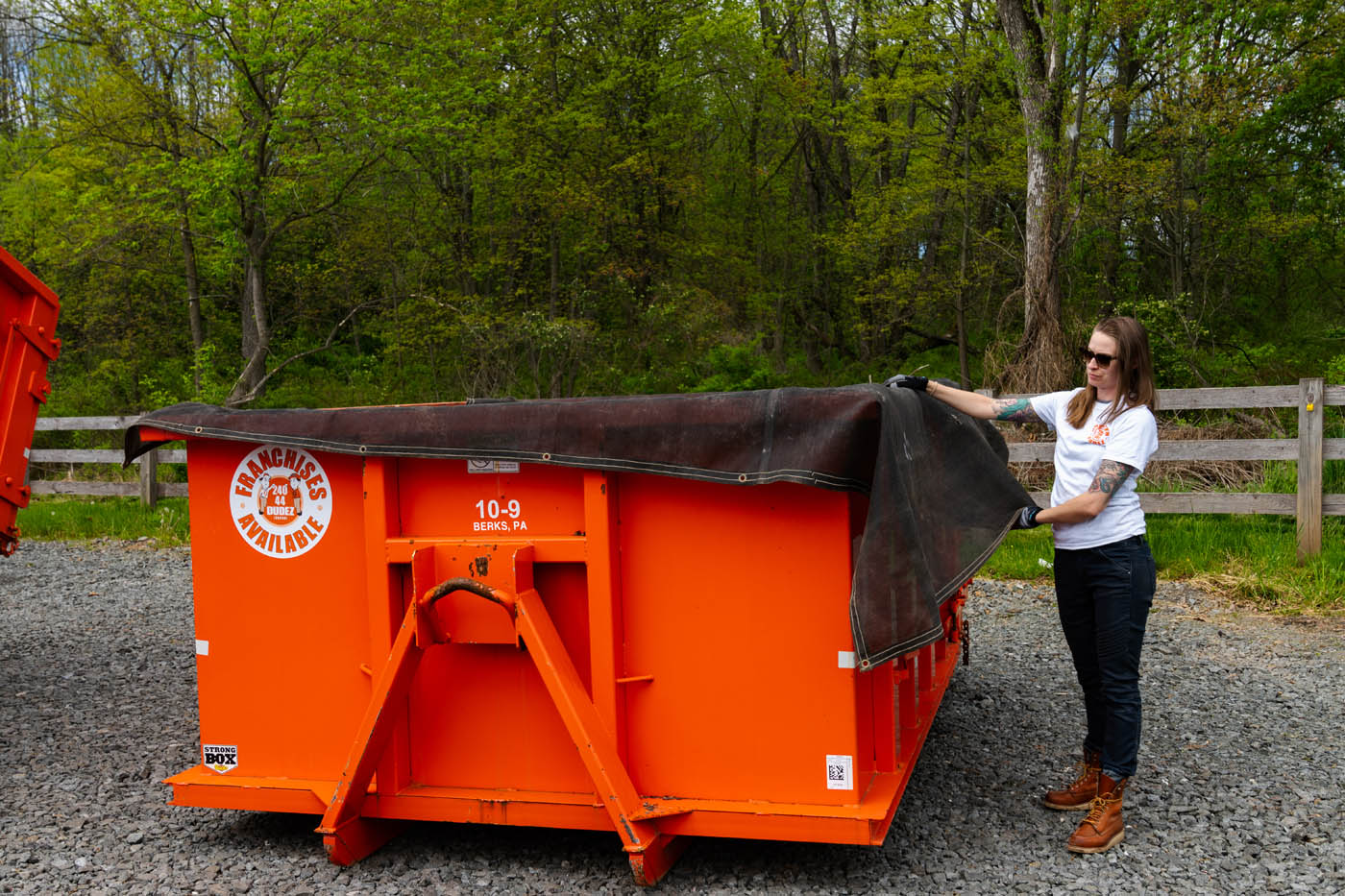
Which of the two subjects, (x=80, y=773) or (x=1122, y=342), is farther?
(x=80, y=773)

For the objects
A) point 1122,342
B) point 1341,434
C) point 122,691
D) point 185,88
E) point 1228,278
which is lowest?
point 122,691

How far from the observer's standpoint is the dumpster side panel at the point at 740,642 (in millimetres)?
3367

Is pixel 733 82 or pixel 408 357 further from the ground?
pixel 733 82

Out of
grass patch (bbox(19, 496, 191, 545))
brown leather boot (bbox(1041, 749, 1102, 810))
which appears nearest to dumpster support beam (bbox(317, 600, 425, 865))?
brown leather boot (bbox(1041, 749, 1102, 810))

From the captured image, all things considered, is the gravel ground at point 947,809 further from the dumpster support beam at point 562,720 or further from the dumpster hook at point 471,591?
the dumpster hook at point 471,591

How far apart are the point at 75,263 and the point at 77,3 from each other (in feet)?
15.0

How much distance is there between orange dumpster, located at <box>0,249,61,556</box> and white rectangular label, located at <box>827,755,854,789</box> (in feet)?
15.4

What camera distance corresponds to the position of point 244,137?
17.5 m

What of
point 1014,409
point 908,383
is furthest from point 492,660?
point 1014,409

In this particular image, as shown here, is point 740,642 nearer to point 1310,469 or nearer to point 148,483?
point 1310,469

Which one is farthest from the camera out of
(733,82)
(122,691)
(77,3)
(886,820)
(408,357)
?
(733,82)

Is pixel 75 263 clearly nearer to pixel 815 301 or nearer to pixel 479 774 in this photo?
pixel 815 301

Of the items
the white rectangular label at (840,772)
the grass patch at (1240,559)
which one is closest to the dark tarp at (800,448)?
the white rectangular label at (840,772)

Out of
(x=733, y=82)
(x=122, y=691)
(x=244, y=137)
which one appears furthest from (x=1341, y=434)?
(x=733, y=82)
